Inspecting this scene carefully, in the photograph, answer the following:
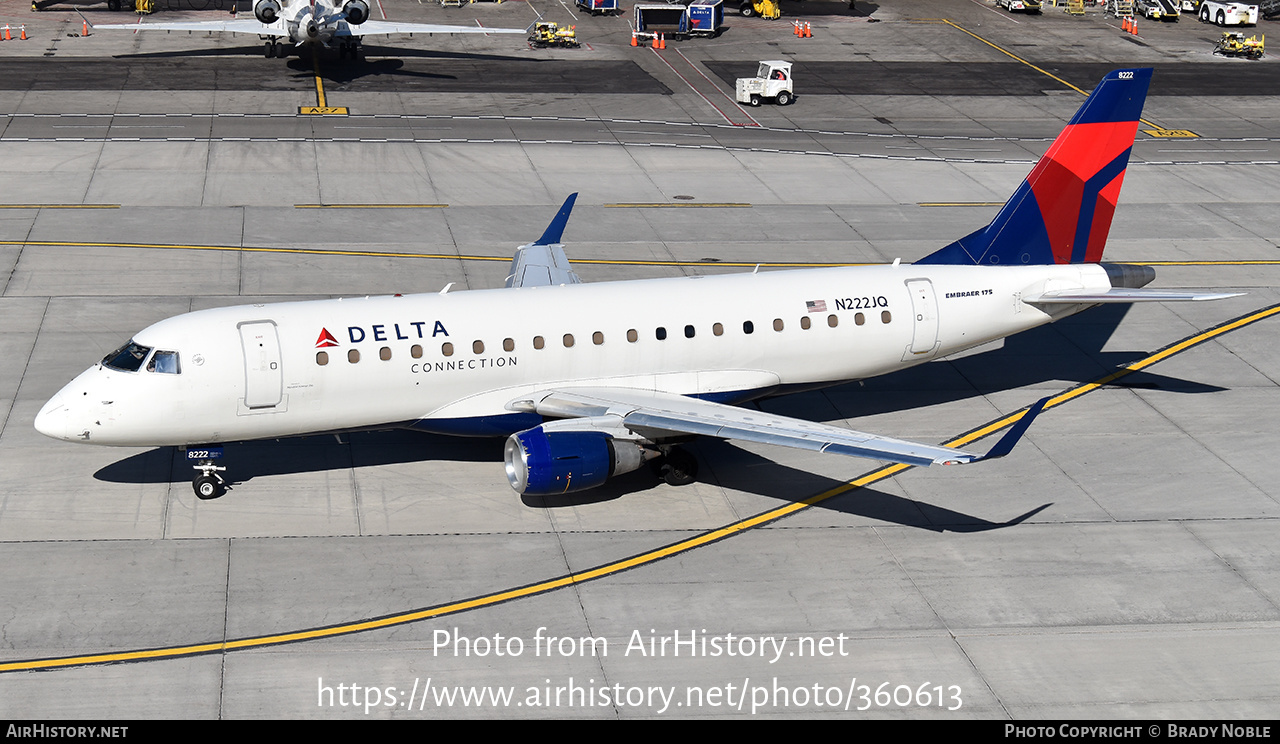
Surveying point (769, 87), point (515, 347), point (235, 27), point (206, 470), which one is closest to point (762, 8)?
point (769, 87)

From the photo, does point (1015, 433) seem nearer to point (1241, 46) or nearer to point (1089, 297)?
point (1089, 297)

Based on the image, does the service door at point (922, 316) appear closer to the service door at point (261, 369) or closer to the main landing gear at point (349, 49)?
the service door at point (261, 369)

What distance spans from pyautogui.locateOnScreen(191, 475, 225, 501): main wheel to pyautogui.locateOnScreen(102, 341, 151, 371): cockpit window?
290 cm

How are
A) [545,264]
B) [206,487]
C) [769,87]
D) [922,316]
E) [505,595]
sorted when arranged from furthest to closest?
[769,87] → [545,264] → [922,316] → [206,487] → [505,595]

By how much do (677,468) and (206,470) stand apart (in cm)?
1064

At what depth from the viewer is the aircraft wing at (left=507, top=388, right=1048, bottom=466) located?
26.7 m

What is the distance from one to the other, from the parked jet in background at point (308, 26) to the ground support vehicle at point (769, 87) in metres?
16.4

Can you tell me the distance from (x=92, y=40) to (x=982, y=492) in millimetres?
67897

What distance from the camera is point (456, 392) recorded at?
30031 millimetres

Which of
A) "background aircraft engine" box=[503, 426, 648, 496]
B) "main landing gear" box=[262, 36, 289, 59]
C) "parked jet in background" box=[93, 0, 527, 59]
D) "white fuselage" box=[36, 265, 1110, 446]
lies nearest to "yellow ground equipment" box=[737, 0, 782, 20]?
"parked jet in background" box=[93, 0, 527, 59]

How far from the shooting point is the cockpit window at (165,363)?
28344mm

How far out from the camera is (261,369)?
93.6 feet

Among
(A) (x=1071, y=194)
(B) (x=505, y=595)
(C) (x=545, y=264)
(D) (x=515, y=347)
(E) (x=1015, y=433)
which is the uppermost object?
(A) (x=1071, y=194)

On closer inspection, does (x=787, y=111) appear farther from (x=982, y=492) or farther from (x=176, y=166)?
(x=982, y=492)
